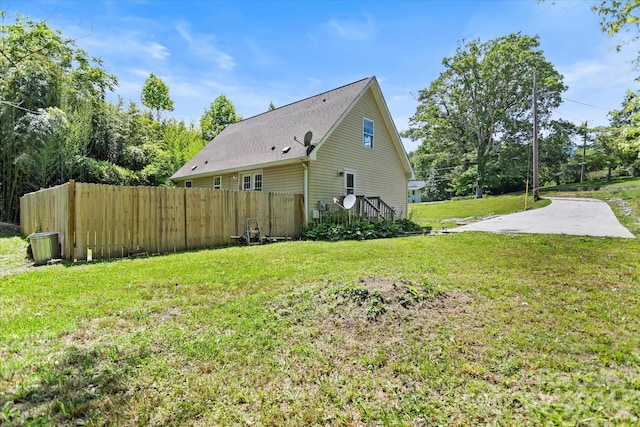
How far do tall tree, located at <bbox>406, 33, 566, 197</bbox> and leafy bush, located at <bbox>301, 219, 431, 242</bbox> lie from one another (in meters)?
25.4

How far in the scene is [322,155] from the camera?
12.4m

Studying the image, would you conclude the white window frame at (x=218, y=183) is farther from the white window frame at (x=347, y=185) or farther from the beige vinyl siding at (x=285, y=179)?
the white window frame at (x=347, y=185)

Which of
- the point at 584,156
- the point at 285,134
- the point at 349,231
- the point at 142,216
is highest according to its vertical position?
the point at 584,156

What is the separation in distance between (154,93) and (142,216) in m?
34.9

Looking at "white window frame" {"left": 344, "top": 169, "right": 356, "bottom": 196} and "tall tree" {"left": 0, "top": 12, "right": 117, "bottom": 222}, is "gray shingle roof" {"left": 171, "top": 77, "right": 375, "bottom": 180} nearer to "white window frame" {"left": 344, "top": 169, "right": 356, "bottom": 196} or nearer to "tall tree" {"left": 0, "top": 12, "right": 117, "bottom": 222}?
"white window frame" {"left": 344, "top": 169, "right": 356, "bottom": 196}

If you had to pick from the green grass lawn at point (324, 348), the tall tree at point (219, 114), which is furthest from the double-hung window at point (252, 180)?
the tall tree at point (219, 114)

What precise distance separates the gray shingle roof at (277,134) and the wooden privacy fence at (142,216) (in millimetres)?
2780

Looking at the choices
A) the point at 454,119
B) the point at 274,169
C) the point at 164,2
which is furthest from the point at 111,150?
the point at 454,119

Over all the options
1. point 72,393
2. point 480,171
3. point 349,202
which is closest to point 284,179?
point 349,202

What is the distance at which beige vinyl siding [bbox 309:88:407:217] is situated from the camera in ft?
41.0

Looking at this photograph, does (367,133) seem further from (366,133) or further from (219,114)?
(219,114)

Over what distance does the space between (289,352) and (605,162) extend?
49.0 m

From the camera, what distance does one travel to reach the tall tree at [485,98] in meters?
29.1

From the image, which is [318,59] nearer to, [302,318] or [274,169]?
[274,169]
